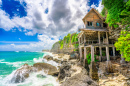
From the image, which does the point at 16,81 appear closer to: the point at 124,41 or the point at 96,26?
the point at 124,41

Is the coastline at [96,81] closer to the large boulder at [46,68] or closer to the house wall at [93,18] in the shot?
the large boulder at [46,68]

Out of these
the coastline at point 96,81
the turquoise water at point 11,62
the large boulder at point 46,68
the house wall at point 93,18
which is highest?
the house wall at point 93,18

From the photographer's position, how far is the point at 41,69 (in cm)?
1652

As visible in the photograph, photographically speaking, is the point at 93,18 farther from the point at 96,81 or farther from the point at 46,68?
the point at 46,68

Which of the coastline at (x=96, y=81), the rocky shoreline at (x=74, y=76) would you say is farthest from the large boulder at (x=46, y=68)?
the coastline at (x=96, y=81)

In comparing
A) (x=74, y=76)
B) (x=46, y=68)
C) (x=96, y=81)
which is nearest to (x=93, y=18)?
(x=96, y=81)

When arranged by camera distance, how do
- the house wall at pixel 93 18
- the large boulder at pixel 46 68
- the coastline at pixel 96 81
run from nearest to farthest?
the coastline at pixel 96 81 < the house wall at pixel 93 18 < the large boulder at pixel 46 68

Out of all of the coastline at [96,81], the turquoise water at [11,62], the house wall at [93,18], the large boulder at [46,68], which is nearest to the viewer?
the coastline at [96,81]

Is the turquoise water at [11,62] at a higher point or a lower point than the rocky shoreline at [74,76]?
lower

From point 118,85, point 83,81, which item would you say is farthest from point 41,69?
point 83,81

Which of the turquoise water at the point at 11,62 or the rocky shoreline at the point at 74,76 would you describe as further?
the turquoise water at the point at 11,62

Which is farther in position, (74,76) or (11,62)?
(11,62)

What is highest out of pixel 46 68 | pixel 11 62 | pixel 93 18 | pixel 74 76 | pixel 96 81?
pixel 93 18

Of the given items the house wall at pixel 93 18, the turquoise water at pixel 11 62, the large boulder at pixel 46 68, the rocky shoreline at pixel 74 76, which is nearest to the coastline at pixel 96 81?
the rocky shoreline at pixel 74 76
